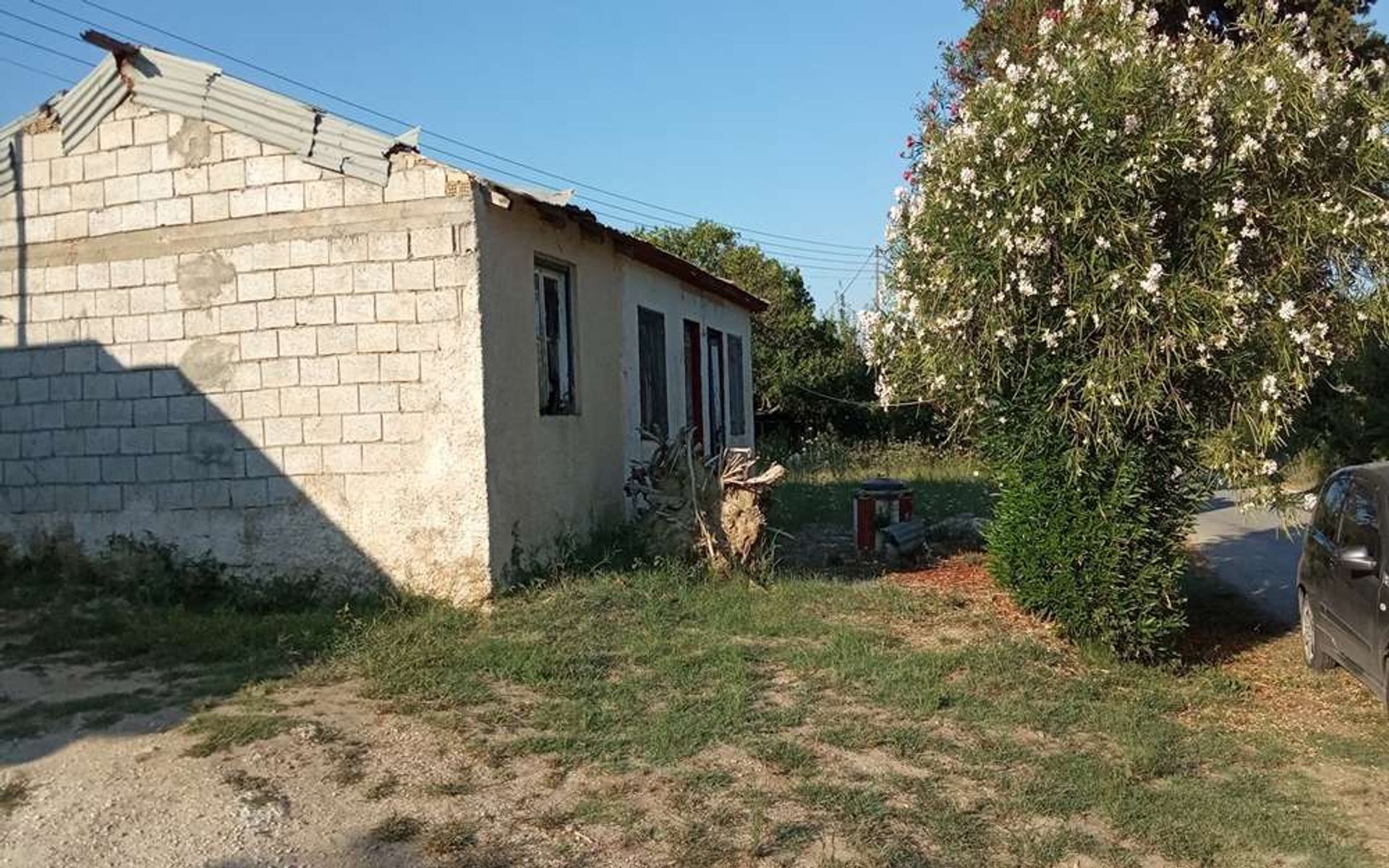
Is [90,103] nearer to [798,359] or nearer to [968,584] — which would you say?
[968,584]

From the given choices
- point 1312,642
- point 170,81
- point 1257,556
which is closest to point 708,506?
point 1312,642

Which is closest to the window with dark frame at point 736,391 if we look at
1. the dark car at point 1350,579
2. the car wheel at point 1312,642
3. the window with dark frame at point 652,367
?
the window with dark frame at point 652,367

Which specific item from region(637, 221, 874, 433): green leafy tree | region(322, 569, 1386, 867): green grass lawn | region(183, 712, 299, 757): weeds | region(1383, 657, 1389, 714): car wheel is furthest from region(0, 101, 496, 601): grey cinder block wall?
region(637, 221, 874, 433): green leafy tree

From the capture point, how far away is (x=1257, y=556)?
13805 millimetres

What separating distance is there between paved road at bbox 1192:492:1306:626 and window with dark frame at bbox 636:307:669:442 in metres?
5.81

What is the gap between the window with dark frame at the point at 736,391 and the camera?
16.7 metres

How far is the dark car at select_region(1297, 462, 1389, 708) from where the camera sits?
687 cm

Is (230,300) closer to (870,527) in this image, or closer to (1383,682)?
(870,527)

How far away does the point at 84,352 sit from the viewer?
32.1 feet

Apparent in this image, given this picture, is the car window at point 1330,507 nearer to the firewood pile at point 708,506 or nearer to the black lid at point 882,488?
the firewood pile at point 708,506

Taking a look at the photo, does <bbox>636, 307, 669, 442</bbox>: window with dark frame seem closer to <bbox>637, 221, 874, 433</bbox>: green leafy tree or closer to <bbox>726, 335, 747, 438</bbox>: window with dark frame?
<bbox>726, 335, 747, 438</bbox>: window with dark frame

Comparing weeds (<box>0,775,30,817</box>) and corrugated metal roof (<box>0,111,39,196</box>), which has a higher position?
corrugated metal roof (<box>0,111,39,196</box>)

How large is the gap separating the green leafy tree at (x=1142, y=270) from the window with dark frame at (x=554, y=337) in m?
3.52

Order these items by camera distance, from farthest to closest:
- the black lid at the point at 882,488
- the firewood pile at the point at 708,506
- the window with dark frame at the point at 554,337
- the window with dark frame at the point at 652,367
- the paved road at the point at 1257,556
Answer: the black lid at the point at 882,488, the window with dark frame at the point at 652,367, the paved road at the point at 1257,556, the window with dark frame at the point at 554,337, the firewood pile at the point at 708,506
